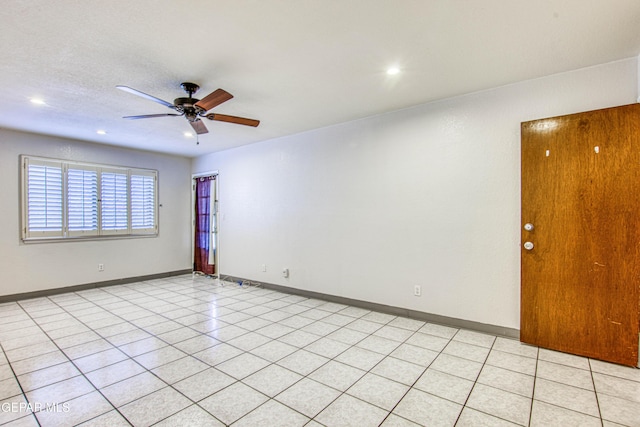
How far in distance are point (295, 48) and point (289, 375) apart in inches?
103

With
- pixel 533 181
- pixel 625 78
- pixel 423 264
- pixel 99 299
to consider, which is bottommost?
pixel 99 299

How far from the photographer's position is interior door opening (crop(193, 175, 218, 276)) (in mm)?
6375

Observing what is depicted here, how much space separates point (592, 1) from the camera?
6.24 feet

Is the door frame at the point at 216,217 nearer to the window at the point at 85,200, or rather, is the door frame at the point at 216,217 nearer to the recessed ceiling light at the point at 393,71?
the window at the point at 85,200

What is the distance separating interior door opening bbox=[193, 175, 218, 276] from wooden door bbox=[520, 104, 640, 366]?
5.39 m

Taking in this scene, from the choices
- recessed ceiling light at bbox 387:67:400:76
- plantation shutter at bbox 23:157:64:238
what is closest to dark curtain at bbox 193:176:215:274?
plantation shutter at bbox 23:157:64:238

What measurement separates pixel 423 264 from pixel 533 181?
1416mm

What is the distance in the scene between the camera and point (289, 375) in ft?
8.08

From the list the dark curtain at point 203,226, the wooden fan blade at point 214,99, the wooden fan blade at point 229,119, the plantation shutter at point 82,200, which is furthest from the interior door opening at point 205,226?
the wooden fan blade at point 214,99

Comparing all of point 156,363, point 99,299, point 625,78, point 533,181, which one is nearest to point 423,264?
point 533,181

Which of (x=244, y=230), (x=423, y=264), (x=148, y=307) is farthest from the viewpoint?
(x=244, y=230)

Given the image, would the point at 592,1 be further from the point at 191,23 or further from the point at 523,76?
the point at 191,23

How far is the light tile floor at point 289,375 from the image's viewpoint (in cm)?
197

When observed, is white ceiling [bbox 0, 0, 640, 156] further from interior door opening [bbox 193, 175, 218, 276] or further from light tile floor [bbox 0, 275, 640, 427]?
interior door opening [bbox 193, 175, 218, 276]
